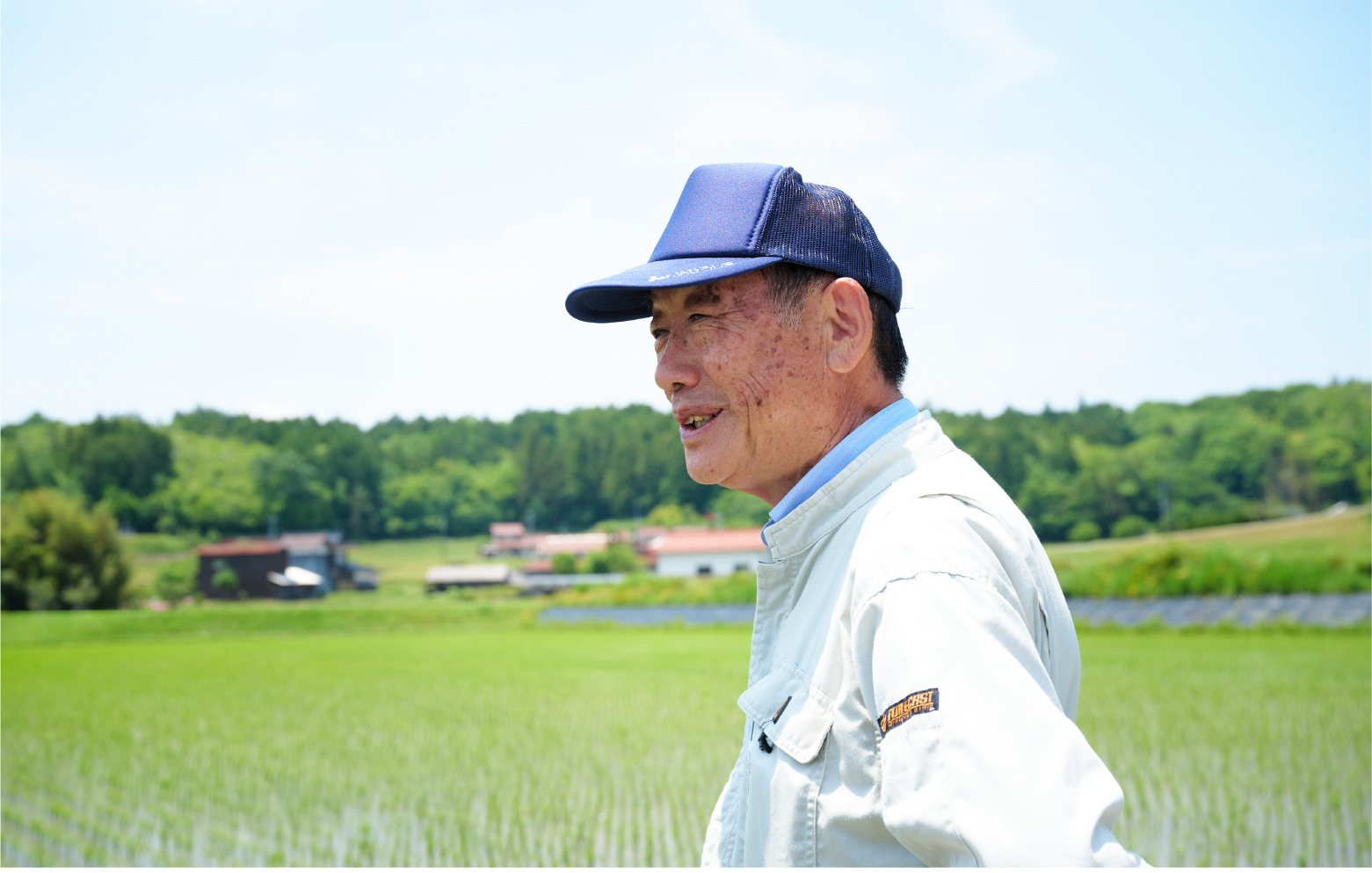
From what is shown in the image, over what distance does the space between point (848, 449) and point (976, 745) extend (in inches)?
17.8

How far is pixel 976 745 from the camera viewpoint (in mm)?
782

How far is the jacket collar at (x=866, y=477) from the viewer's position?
1.09 m

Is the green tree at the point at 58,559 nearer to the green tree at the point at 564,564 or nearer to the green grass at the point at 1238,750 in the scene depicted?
the green tree at the point at 564,564

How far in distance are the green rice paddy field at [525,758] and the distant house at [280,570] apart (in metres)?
33.5

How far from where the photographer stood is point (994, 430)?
193 ft

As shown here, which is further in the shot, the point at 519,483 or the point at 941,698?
the point at 519,483

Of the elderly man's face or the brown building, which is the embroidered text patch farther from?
the brown building

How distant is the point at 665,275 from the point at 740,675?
14947mm

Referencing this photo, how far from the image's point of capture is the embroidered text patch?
31.9 inches

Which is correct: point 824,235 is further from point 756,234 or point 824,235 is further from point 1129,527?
point 1129,527

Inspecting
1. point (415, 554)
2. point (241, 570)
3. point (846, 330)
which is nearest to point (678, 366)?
point (846, 330)

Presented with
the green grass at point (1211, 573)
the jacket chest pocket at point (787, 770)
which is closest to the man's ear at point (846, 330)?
the jacket chest pocket at point (787, 770)

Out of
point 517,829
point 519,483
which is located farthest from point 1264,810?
point 519,483

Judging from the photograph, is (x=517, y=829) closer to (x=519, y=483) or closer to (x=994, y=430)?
(x=994, y=430)
